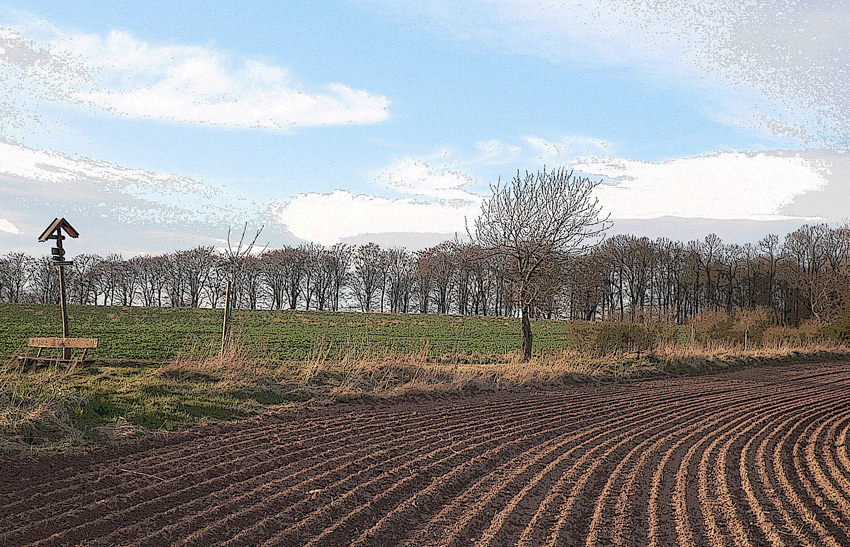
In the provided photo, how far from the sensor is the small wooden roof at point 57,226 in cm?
1417

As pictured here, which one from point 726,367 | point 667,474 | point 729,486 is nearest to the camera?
point 729,486

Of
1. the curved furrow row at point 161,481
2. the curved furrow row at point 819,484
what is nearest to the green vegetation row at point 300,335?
A: the curved furrow row at point 161,481

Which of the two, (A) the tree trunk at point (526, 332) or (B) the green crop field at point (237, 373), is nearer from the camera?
(B) the green crop field at point (237, 373)

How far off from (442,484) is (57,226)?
1145 cm

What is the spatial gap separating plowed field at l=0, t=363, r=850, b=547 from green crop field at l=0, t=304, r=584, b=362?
21.6 feet

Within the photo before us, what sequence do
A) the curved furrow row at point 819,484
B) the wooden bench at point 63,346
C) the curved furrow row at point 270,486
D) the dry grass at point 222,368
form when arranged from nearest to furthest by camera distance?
the curved furrow row at point 270,486 < the curved furrow row at point 819,484 < the dry grass at point 222,368 < the wooden bench at point 63,346

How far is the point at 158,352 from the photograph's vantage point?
2161cm

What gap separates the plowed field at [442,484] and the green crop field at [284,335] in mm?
6582

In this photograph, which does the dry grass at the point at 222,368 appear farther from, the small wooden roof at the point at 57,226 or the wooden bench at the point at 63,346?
the small wooden roof at the point at 57,226

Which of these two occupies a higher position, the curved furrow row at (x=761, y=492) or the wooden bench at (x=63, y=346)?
the wooden bench at (x=63, y=346)

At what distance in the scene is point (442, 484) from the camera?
275 inches

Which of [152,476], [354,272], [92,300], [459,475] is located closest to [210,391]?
[152,476]

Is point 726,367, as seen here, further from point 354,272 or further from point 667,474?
point 354,272

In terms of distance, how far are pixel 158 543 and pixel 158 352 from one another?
18.1 m
